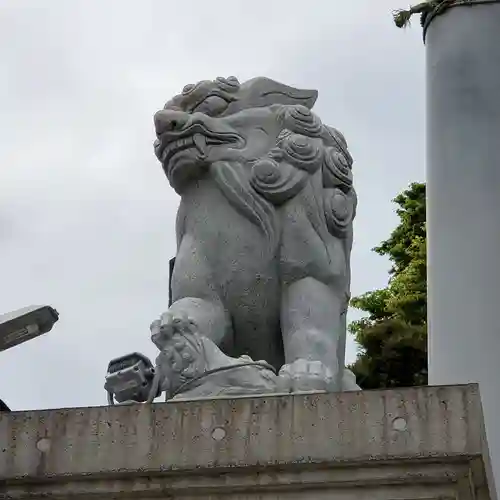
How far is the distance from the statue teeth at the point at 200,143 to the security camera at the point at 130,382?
0.94 m

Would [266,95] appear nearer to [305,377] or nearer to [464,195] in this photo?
[305,377]

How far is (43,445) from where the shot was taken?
5.39 metres

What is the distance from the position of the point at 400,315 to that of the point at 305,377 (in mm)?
12269

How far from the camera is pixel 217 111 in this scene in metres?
6.66

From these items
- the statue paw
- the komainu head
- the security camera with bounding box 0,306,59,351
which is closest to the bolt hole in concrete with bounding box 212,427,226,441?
the statue paw

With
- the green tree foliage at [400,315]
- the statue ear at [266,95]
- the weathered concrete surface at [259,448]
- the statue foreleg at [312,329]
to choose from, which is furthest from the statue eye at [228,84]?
the green tree foliage at [400,315]

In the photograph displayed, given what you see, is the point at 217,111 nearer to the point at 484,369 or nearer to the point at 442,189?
the point at 484,369

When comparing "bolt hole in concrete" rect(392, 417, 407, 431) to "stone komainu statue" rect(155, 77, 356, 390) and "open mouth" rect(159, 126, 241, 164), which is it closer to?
"stone komainu statue" rect(155, 77, 356, 390)

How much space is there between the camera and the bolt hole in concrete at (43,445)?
5383 millimetres

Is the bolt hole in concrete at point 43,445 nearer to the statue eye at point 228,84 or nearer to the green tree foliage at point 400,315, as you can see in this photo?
the statue eye at point 228,84

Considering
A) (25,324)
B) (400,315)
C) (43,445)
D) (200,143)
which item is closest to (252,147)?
(200,143)

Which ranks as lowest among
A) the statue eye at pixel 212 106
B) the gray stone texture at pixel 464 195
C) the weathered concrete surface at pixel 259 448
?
the weathered concrete surface at pixel 259 448

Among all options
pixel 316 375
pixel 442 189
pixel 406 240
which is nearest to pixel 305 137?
pixel 316 375

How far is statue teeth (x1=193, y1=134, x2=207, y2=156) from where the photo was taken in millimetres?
6434
